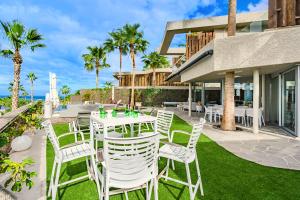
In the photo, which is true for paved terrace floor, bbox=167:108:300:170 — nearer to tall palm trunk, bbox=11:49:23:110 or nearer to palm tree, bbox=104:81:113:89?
tall palm trunk, bbox=11:49:23:110

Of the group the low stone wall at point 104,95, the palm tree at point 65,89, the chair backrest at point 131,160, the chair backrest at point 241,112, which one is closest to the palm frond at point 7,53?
the chair backrest at point 131,160

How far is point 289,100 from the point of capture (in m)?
8.44

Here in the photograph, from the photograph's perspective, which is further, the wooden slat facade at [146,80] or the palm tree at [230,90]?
the wooden slat facade at [146,80]

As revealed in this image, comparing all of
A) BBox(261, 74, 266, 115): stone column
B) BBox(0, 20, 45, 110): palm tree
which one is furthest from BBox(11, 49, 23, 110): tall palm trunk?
BBox(261, 74, 266, 115): stone column

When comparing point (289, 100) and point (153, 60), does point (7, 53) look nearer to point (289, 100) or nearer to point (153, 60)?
point (289, 100)

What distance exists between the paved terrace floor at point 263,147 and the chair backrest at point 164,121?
7.15 feet

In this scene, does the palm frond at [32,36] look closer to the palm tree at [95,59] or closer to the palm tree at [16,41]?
the palm tree at [16,41]

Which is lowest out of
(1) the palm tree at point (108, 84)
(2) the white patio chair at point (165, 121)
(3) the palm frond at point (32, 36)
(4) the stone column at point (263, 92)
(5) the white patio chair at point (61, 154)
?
(5) the white patio chair at point (61, 154)

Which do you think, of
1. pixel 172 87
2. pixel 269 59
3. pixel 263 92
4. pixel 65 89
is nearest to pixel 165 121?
pixel 269 59

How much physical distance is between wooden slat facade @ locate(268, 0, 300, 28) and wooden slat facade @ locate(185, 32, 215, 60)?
3279 mm

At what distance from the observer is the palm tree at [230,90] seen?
327 inches

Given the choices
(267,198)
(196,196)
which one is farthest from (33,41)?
(267,198)

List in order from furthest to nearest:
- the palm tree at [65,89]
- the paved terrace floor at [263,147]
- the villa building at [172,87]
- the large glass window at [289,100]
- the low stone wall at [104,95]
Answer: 1. the palm tree at [65,89]
2. the low stone wall at [104,95]
3. the villa building at [172,87]
4. the large glass window at [289,100]
5. the paved terrace floor at [263,147]

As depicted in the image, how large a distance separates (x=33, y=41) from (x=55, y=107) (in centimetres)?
636
